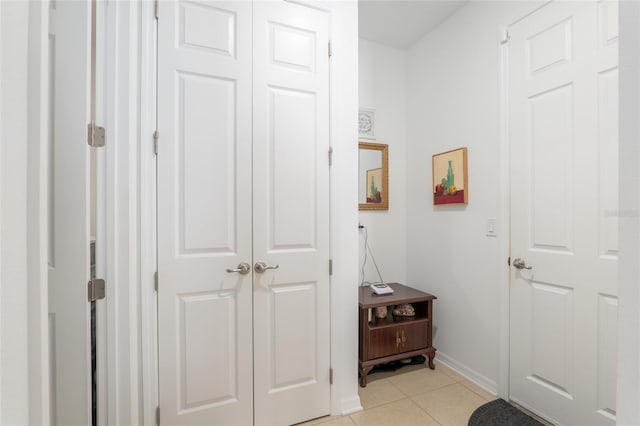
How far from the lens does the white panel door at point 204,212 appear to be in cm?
153

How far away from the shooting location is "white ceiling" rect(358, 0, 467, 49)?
2398 mm

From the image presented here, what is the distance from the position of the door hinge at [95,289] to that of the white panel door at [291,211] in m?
0.70

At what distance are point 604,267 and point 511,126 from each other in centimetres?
101

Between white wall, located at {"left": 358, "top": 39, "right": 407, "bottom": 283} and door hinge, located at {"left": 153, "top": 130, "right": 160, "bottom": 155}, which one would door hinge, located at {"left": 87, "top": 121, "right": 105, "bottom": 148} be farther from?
white wall, located at {"left": 358, "top": 39, "right": 407, "bottom": 283}

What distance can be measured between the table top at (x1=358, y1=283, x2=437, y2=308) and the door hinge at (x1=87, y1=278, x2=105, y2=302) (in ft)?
5.18

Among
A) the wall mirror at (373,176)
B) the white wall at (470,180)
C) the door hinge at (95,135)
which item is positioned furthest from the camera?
the wall mirror at (373,176)

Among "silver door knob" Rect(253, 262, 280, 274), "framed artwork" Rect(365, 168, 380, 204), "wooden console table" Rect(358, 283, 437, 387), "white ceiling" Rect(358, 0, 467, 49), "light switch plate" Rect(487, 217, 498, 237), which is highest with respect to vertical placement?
"white ceiling" Rect(358, 0, 467, 49)

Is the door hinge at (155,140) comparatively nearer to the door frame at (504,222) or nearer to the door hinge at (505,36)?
the door frame at (504,222)

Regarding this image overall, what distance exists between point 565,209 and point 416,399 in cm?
153

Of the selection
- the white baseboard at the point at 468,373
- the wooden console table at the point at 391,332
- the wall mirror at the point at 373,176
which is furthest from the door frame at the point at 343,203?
the white baseboard at the point at 468,373

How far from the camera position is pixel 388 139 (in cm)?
294

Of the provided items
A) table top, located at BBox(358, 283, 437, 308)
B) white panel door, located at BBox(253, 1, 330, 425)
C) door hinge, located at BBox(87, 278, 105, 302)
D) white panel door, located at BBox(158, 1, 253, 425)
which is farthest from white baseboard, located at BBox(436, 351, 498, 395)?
door hinge, located at BBox(87, 278, 105, 302)

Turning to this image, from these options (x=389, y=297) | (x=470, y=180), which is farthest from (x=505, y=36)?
(x=389, y=297)

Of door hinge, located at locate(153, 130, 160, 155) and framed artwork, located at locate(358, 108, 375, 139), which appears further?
framed artwork, located at locate(358, 108, 375, 139)
